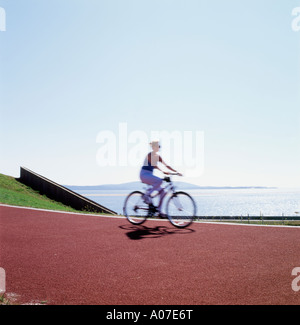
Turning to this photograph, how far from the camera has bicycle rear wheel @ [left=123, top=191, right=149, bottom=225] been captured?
309 inches

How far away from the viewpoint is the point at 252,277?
4.05 meters

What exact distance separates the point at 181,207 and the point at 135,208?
143 cm

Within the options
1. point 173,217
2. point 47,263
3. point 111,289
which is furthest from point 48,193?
point 111,289

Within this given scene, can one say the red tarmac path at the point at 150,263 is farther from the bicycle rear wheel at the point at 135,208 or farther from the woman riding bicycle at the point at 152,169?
the woman riding bicycle at the point at 152,169

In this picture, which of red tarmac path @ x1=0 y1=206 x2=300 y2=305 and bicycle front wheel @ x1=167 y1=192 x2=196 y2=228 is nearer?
red tarmac path @ x1=0 y1=206 x2=300 y2=305

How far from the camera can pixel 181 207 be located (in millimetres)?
7387

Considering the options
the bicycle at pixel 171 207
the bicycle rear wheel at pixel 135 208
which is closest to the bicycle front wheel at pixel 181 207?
the bicycle at pixel 171 207

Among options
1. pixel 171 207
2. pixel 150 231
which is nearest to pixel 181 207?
pixel 171 207

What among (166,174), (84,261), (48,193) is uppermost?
(166,174)

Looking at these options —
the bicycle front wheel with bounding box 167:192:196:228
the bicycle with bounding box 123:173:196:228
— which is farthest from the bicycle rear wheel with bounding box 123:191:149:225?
the bicycle front wheel with bounding box 167:192:196:228

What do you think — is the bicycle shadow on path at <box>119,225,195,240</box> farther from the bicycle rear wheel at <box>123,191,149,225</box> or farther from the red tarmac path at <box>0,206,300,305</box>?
the bicycle rear wheel at <box>123,191,149,225</box>

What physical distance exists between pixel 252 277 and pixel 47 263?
333 centimetres

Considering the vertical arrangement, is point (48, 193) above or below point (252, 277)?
below
